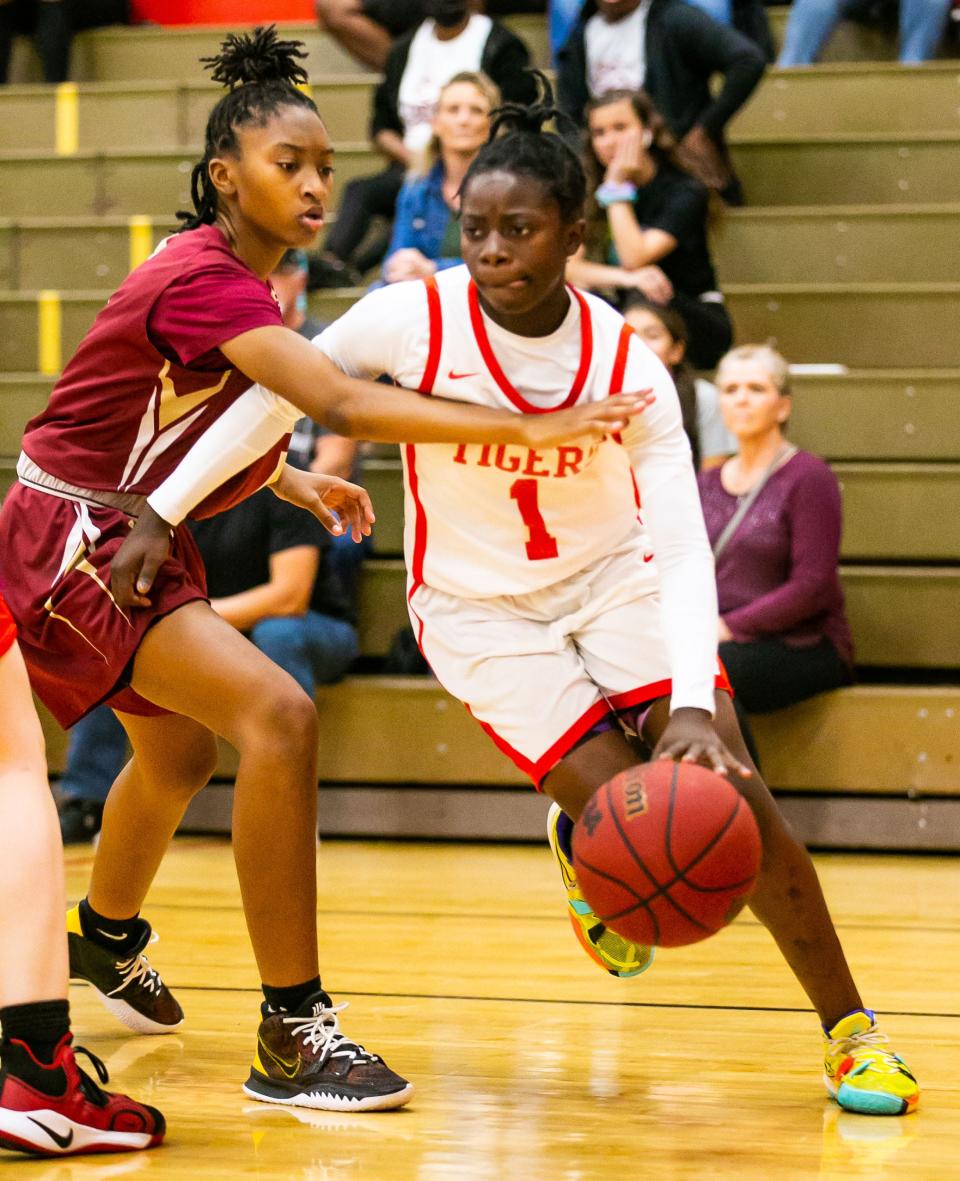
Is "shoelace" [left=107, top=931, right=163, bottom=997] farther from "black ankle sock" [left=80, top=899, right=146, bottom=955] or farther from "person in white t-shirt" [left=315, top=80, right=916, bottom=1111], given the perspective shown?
"person in white t-shirt" [left=315, top=80, right=916, bottom=1111]

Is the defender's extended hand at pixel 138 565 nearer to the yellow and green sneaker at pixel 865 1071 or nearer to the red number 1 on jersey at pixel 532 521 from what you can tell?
the red number 1 on jersey at pixel 532 521

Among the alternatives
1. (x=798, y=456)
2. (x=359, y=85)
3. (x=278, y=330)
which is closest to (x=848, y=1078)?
(x=278, y=330)

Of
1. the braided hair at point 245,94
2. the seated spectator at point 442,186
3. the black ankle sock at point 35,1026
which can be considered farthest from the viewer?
the seated spectator at point 442,186

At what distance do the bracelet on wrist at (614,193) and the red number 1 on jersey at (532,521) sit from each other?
3322mm

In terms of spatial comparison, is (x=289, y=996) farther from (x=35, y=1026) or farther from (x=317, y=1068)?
(x=35, y=1026)

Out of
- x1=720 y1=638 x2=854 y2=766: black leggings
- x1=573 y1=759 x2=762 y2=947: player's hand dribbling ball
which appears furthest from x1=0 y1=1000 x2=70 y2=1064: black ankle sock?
x1=720 y1=638 x2=854 y2=766: black leggings

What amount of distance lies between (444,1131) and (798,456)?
307 cm

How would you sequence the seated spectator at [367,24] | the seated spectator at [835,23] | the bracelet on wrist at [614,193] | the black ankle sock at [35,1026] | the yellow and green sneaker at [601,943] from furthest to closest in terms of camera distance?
the seated spectator at [367,24] → the seated spectator at [835,23] → the bracelet on wrist at [614,193] → the yellow and green sneaker at [601,943] → the black ankle sock at [35,1026]

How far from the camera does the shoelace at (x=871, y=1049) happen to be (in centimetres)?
259

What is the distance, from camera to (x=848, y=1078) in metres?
2.59

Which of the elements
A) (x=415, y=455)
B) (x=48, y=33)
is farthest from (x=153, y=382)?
(x=48, y=33)

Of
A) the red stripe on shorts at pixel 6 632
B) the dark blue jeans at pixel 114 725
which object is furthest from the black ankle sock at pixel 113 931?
the dark blue jeans at pixel 114 725

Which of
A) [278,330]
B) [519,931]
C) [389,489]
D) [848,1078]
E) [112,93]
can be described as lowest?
[519,931]

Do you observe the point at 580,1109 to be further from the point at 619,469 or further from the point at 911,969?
the point at 911,969
